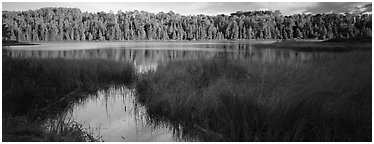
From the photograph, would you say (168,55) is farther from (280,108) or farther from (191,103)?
(280,108)

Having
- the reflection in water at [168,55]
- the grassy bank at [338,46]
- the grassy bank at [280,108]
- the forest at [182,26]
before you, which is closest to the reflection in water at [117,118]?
the grassy bank at [280,108]

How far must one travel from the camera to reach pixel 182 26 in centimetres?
5375

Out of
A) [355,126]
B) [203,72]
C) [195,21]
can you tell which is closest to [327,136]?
[355,126]

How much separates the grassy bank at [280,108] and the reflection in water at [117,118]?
0.42 m

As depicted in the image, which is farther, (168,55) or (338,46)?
(338,46)

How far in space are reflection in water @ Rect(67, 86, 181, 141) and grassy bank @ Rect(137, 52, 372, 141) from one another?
424 millimetres

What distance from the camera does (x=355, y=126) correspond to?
221 inches

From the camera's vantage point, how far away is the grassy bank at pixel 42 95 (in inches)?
232

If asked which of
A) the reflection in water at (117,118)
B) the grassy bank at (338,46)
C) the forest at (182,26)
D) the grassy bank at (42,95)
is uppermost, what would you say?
the forest at (182,26)

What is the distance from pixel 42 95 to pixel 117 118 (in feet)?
7.13

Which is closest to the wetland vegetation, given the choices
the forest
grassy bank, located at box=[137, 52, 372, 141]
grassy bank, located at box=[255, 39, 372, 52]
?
grassy bank, located at box=[137, 52, 372, 141]

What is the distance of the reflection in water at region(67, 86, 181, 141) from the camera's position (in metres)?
6.96

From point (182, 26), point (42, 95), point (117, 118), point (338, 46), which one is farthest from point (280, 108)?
point (182, 26)

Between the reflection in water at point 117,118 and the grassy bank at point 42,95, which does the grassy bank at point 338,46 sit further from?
the grassy bank at point 42,95
